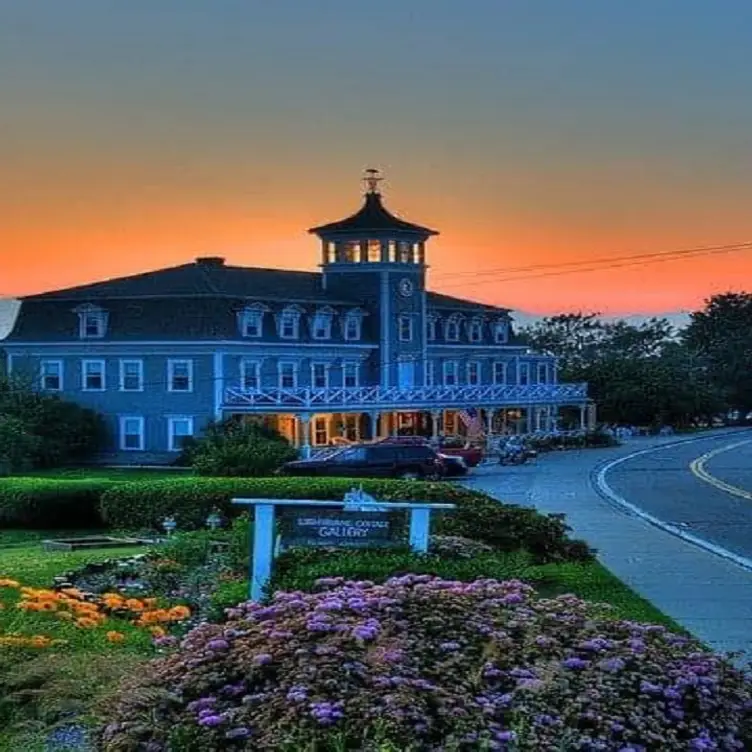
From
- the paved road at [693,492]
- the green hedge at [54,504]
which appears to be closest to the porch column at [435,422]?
the paved road at [693,492]

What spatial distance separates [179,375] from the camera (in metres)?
54.3

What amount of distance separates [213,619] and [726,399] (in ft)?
308

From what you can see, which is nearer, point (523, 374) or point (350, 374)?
point (350, 374)

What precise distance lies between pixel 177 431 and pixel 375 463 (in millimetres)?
15470

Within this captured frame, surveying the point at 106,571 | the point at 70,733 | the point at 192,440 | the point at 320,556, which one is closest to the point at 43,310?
the point at 192,440

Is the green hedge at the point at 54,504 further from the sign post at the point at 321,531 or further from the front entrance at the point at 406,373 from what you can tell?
the front entrance at the point at 406,373

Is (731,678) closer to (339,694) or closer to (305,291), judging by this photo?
(339,694)

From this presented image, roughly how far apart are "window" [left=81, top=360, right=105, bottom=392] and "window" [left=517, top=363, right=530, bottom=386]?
1067 inches

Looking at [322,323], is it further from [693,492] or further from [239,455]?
[693,492]

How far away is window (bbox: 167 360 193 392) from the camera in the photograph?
54.1 m

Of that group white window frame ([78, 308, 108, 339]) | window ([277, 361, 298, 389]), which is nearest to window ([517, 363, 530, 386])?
window ([277, 361, 298, 389])

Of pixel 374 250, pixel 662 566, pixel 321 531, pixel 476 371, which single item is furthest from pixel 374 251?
pixel 321 531

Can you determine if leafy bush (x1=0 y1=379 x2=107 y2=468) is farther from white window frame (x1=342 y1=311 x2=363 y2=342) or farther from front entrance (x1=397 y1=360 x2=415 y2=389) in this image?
front entrance (x1=397 y1=360 x2=415 y2=389)

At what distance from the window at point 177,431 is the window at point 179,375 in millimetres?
1297
